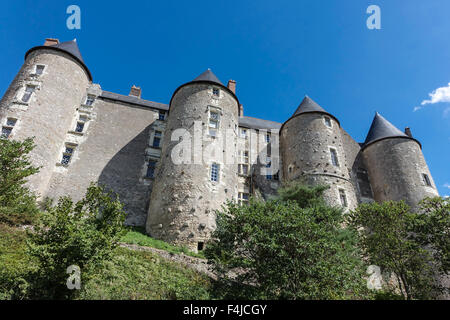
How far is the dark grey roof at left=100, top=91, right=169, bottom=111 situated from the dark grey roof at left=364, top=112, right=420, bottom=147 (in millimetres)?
18269

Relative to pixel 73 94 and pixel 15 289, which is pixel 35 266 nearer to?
pixel 15 289

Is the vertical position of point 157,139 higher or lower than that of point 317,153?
higher

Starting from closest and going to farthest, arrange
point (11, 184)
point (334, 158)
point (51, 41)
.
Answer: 1. point (11, 184)
2. point (334, 158)
3. point (51, 41)

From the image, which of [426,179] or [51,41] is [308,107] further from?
[51,41]

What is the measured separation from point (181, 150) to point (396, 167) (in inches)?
645

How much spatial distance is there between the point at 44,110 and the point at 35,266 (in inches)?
520

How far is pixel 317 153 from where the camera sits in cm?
1927

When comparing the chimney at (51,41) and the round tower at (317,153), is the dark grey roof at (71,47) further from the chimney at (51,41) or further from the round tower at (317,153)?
the round tower at (317,153)

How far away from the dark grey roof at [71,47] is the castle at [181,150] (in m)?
0.11

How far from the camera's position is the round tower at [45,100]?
1614cm

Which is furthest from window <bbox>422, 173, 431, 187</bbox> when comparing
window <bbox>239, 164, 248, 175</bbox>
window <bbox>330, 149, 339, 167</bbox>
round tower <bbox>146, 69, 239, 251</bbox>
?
round tower <bbox>146, 69, 239, 251</bbox>

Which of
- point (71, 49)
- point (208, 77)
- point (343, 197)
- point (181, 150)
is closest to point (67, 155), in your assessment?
point (181, 150)

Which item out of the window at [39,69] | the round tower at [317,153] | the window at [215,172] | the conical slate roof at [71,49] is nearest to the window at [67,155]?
the window at [39,69]
